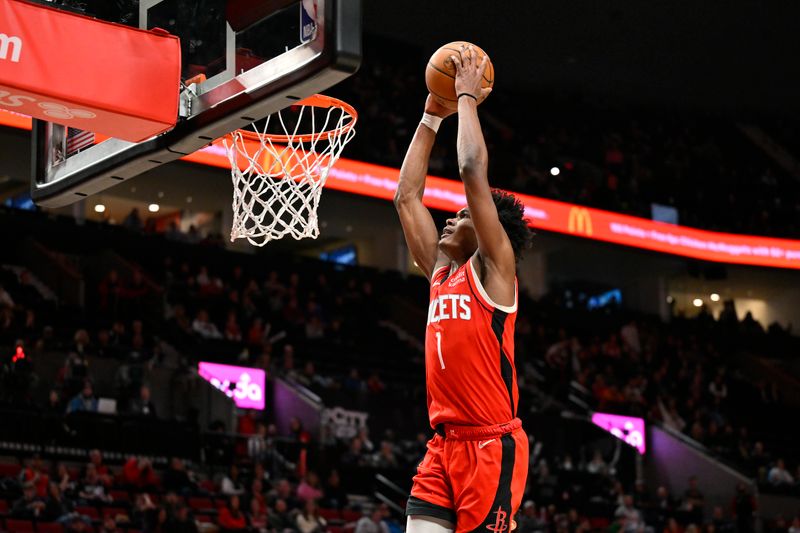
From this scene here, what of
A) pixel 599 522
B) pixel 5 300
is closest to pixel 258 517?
pixel 5 300

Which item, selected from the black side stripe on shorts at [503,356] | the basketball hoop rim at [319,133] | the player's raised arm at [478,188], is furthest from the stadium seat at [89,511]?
the player's raised arm at [478,188]

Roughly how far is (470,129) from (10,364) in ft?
37.3

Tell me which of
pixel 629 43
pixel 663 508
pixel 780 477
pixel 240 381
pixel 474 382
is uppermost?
pixel 629 43

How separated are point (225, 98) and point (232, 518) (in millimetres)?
8719

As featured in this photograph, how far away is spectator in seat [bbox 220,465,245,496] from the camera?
14344mm

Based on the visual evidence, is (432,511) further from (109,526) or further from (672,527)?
(672,527)

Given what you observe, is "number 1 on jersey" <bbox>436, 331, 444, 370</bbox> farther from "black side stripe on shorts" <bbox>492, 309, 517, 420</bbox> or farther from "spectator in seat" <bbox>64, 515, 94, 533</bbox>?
"spectator in seat" <bbox>64, 515, 94, 533</bbox>

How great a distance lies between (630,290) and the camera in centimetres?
3148

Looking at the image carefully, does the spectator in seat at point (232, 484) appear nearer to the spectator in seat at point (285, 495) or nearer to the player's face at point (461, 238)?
the spectator in seat at point (285, 495)

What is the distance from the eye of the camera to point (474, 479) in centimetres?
457

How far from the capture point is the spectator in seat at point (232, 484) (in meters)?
14.3

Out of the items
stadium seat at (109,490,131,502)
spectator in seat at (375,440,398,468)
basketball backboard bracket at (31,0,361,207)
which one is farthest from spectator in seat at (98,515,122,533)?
basketball backboard bracket at (31,0,361,207)

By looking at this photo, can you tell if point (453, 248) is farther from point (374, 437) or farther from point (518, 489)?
point (374, 437)

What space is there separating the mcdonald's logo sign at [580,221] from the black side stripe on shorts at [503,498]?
2190cm
